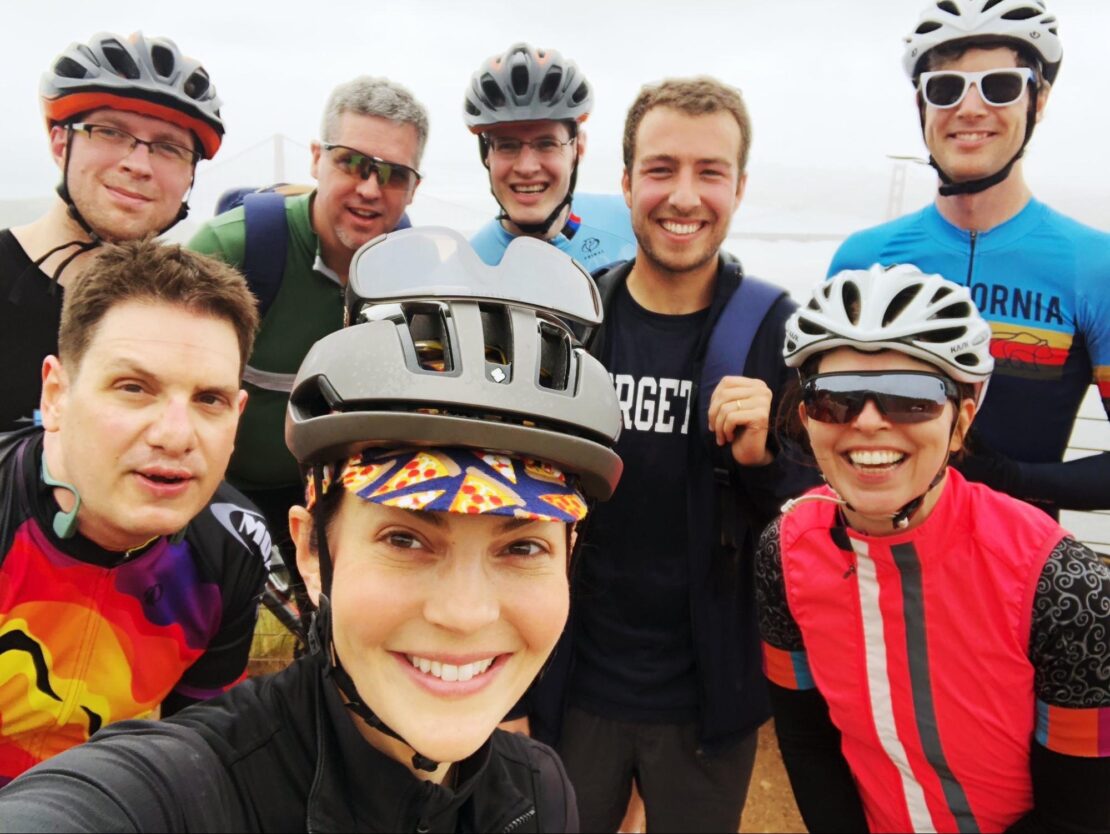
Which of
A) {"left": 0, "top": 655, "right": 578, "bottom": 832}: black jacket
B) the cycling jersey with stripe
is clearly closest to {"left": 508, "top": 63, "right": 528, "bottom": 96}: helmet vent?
the cycling jersey with stripe

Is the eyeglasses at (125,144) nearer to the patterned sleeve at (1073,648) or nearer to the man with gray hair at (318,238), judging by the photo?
the man with gray hair at (318,238)

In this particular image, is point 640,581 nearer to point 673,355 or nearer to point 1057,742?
point 673,355

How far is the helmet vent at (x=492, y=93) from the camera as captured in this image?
187 inches

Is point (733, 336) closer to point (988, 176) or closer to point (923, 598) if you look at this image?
point (923, 598)

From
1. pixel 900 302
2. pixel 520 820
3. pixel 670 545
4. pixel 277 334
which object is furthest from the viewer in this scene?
pixel 277 334

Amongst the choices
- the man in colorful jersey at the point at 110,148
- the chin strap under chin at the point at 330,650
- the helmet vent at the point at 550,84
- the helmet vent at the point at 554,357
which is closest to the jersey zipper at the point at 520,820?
the chin strap under chin at the point at 330,650

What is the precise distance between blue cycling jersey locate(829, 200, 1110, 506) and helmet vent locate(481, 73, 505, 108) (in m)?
2.92

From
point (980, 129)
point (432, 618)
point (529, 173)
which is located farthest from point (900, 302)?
point (529, 173)

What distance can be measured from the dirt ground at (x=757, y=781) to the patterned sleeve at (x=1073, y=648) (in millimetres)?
3266

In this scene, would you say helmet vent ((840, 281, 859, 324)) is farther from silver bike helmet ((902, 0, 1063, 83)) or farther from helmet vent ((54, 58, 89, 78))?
helmet vent ((54, 58, 89, 78))

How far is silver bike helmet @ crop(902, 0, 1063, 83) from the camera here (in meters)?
3.57

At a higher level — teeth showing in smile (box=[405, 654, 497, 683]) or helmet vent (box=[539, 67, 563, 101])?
helmet vent (box=[539, 67, 563, 101])

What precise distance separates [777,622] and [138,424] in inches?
89.3

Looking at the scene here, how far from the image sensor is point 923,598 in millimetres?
2502
